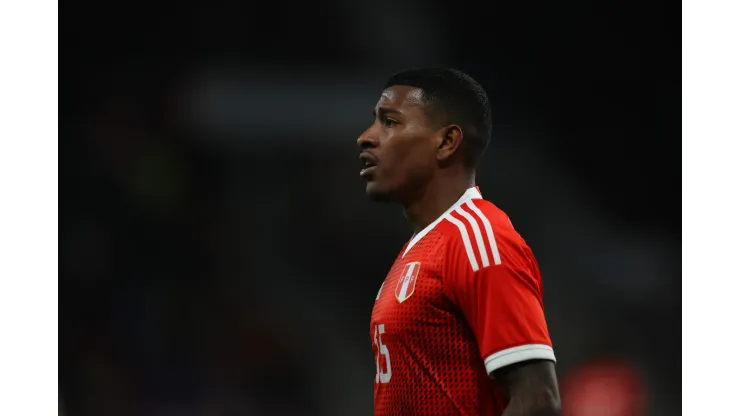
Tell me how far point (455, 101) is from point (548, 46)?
2.72 metres

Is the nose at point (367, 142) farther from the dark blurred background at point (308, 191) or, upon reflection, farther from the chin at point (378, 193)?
the dark blurred background at point (308, 191)

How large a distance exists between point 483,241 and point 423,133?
0.43 m

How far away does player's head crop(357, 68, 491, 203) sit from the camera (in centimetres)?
205

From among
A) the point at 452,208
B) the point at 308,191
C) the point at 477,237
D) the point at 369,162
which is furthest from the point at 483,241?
the point at 308,191

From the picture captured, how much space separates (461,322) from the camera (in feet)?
5.82

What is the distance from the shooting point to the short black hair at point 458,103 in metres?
2.08

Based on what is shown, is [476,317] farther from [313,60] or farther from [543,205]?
[313,60]

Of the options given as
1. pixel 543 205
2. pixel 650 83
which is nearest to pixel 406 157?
pixel 543 205

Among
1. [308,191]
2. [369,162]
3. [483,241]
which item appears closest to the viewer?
[483,241]

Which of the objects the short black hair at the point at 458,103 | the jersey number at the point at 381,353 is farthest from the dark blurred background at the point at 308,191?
the jersey number at the point at 381,353

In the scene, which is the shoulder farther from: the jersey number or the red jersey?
the jersey number

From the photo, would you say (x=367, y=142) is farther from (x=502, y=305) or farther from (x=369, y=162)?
(x=502, y=305)

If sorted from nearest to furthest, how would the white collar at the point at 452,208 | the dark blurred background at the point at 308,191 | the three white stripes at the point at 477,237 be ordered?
the three white stripes at the point at 477,237
the white collar at the point at 452,208
the dark blurred background at the point at 308,191

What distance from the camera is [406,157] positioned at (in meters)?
2.05
